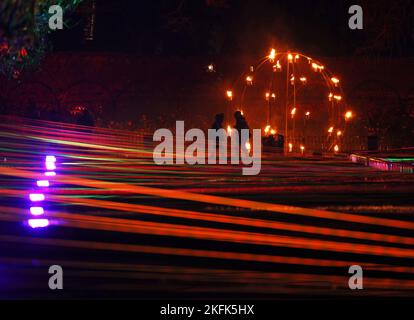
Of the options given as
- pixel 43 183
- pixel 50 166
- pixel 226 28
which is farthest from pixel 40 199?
pixel 226 28

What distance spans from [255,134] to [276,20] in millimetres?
7163

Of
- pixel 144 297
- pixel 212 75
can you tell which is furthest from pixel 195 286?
pixel 212 75

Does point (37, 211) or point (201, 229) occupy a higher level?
point (37, 211)

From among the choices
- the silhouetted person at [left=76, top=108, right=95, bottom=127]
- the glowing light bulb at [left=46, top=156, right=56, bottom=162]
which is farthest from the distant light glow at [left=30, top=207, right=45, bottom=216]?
the silhouetted person at [left=76, top=108, right=95, bottom=127]

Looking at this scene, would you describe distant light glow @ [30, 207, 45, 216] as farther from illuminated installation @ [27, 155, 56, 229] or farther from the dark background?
the dark background

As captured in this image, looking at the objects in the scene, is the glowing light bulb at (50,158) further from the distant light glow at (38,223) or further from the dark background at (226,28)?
the dark background at (226,28)

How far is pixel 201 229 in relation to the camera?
37.4 ft

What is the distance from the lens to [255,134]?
81.7 ft

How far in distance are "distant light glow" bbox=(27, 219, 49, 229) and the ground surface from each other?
0.45ft

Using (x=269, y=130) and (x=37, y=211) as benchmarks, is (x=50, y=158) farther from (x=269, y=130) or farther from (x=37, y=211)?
(x=269, y=130)

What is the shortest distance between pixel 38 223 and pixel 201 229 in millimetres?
2126

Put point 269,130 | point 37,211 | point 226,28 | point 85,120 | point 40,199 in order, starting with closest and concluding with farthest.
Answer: point 37,211 < point 40,199 < point 269,130 < point 85,120 < point 226,28

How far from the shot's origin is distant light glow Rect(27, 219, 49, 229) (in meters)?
11.2

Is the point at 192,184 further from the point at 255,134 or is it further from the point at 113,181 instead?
the point at 255,134
